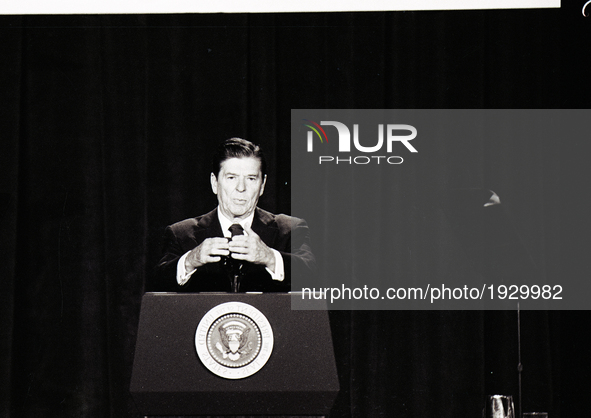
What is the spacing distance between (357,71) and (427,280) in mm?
1329


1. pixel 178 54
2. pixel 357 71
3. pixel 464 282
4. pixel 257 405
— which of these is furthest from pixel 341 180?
pixel 257 405

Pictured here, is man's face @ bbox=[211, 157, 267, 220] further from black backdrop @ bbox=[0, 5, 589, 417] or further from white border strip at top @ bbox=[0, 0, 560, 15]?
white border strip at top @ bbox=[0, 0, 560, 15]

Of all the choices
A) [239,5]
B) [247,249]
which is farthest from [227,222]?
[239,5]

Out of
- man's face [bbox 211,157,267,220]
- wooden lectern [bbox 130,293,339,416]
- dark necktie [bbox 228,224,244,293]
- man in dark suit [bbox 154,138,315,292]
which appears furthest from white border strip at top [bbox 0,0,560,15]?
wooden lectern [bbox 130,293,339,416]

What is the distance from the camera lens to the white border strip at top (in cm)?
366

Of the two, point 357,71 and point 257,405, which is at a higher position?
point 357,71

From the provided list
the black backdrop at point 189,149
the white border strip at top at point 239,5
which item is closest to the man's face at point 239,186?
the black backdrop at point 189,149

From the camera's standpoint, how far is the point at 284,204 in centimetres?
361

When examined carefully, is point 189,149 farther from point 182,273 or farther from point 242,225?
point 182,273

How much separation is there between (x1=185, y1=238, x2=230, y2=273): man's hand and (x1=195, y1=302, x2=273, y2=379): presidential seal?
0.46 metres

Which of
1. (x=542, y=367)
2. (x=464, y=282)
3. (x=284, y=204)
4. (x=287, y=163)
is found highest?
(x=287, y=163)

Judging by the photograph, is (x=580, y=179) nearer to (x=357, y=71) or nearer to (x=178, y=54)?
(x=357, y=71)

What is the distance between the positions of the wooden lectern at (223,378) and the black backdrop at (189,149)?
1.60 meters

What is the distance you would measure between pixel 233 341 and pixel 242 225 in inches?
52.5
